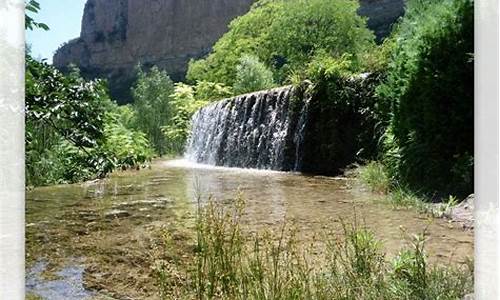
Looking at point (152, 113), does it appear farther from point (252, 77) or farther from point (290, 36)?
point (290, 36)

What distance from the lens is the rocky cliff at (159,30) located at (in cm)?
1388

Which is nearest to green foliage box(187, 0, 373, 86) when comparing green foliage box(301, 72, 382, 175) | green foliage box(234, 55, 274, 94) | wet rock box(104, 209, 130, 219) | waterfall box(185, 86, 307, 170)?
green foliage box(234, 55, 274, 94)

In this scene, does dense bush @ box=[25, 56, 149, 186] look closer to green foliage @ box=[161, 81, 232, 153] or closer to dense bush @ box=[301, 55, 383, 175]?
dense bush @ box=[301, 55, 383, 175]

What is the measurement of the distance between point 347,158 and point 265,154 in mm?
2349

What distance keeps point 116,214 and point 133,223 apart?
450mm

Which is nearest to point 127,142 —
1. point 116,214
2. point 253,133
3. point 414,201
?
point 116,214

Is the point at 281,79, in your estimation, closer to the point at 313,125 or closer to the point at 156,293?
the point at 313,125

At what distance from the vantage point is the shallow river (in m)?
2.23

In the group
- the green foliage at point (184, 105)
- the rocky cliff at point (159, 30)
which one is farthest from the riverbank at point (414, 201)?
the rocky cliff at point (159, 30)

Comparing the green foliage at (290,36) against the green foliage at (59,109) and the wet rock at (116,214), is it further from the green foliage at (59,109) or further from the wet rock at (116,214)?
the green foliage at (59,109)

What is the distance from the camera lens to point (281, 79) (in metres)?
17.0

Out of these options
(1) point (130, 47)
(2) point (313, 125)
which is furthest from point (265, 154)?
(1) point (130, 47)

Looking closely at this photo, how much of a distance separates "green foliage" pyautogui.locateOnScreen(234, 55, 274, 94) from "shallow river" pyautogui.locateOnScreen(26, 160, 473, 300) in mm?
10806

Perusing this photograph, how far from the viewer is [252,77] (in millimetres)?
16469
